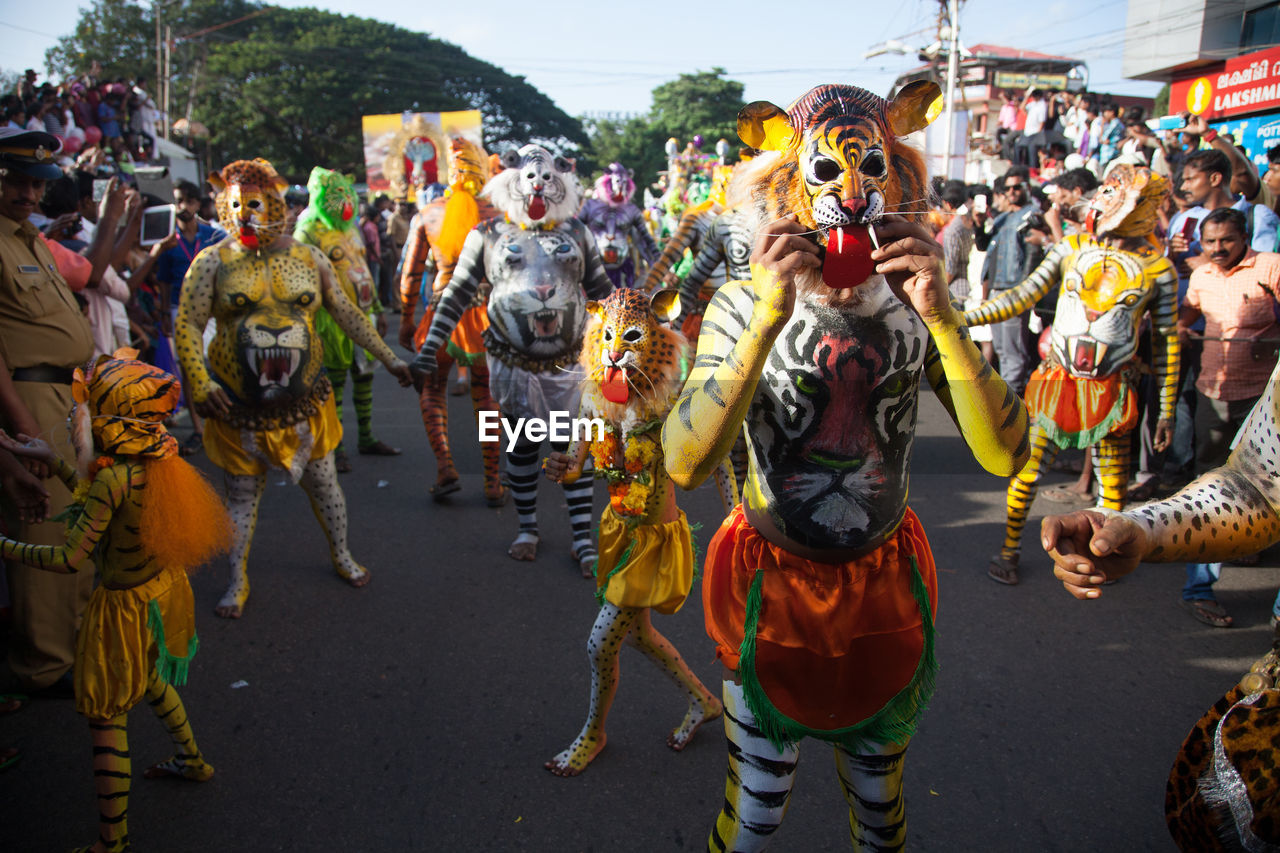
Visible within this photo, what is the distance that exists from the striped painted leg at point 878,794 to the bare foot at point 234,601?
11.0ft

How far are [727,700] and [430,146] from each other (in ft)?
44.9

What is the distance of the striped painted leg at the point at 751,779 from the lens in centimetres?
184

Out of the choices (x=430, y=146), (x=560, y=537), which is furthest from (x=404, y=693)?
(x=430, y=146)

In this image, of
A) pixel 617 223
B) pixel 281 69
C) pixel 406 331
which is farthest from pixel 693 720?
pixel 281 69

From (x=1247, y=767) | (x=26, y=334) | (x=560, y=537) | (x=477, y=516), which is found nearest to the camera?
(x=1247, y=767)

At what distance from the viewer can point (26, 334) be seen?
126 inches

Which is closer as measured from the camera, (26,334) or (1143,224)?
(26,334)

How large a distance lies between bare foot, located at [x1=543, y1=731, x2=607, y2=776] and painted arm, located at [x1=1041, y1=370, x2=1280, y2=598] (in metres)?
1.97

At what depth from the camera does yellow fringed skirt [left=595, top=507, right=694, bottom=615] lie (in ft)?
9.23

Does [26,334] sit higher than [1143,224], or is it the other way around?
[1143,224]

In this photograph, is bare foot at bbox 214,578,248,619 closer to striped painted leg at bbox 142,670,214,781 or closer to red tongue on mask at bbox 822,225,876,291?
striped painted leg at bbox 142,670,214,781

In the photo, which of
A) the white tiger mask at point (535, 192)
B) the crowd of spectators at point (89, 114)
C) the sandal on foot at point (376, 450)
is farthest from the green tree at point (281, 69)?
the white tiger mask at point (535, 192)

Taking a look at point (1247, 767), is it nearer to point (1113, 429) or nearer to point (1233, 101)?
point (1113, 429)

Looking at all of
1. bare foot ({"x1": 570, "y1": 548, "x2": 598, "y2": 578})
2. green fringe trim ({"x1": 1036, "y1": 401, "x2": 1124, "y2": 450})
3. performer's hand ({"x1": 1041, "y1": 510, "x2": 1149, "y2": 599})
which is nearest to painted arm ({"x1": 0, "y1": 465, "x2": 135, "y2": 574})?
bare foot ({"x1": 570, "y1": 548, "x2": 598, "y2": 578})
